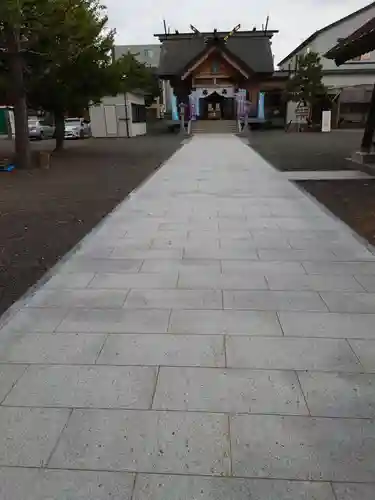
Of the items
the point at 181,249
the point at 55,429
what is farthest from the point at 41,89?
the point at 55,429

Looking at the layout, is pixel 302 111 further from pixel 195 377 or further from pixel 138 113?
pixel 195 377

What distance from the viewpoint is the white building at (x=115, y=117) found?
109ft

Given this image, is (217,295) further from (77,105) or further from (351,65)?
(351,65)

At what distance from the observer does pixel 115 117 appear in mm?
33656

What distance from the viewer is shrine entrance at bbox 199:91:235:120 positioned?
38.2 m

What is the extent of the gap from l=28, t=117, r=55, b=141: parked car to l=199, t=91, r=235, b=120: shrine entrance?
12.4 meters

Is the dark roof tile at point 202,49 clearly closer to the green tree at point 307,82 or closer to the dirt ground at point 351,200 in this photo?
the green tree at point 307,82

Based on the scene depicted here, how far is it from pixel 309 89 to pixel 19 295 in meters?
33.1

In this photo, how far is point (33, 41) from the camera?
13133 mm

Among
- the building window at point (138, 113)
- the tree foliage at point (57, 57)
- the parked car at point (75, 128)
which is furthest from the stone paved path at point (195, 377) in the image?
the building window at point (138, 113)

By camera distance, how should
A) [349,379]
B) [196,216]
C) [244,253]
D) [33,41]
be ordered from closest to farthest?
[349,379] < [244,253] < [196,216] < [33,41]

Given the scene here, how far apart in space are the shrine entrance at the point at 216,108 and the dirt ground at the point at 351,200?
29570 mm

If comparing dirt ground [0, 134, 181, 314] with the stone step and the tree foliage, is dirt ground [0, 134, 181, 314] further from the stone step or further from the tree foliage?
the stone step

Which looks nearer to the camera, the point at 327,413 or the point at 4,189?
the point at 327,413
